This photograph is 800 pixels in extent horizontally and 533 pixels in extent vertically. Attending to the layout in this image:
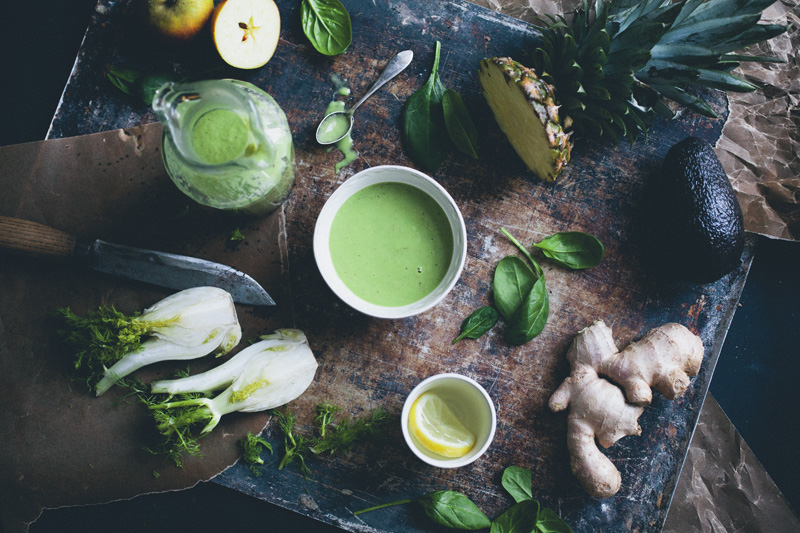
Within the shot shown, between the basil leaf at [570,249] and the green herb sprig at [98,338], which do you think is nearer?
the green herb sprig at [98,338]

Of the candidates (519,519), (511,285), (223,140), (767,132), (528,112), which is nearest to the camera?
(223,140)

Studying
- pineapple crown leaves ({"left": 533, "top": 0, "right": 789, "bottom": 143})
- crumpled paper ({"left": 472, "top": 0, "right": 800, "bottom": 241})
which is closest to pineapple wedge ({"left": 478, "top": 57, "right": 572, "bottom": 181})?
pineapple crown leaves ({"left": 533, "top": 0, "right": 789, "bottom": 143})

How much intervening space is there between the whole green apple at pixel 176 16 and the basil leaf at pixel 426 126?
2.48ft

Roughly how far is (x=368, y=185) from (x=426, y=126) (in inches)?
13.5

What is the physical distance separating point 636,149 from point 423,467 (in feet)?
4.58

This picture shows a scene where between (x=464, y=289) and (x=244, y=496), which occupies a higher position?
(x=464, y=289)

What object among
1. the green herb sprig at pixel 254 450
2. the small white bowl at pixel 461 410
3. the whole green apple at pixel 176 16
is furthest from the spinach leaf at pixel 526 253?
the whole green apple at pixel 176 16

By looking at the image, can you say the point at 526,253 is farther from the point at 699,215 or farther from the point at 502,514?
the point at 502,514

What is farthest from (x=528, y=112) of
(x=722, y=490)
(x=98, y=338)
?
(x=722, y=490)

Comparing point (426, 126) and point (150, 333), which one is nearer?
point (150, 333)

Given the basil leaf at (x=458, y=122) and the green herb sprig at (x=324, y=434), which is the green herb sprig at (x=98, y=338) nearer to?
the green herb sprig at (x=324, y=434)

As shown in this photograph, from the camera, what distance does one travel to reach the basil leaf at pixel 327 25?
66.7 inches

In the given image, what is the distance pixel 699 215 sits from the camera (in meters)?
1.55

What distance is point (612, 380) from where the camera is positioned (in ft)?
5.53
